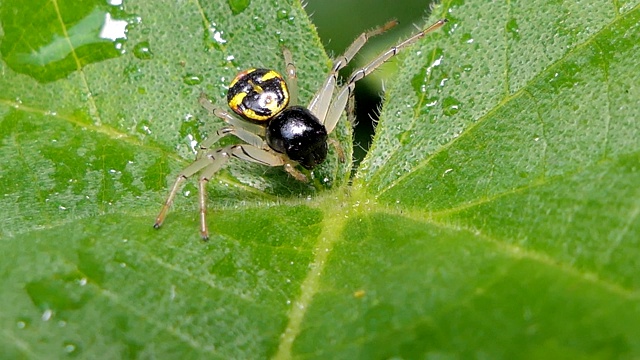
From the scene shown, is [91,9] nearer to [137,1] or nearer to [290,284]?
[137,1]

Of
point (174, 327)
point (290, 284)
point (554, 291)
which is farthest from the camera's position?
point (290, 284)

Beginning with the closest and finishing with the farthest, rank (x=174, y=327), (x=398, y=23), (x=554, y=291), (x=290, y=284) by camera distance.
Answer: (x=554, y=291), (x=174, y=327), (x=290, y=284), (x=398, y=23)

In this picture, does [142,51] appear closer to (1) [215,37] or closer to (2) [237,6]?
(1) [215,37]

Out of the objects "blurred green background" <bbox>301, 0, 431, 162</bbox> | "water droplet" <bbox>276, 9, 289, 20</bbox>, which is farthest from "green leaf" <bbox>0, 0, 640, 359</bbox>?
"blurred green background" <bbox>301, 0, 431, 162</bbox>

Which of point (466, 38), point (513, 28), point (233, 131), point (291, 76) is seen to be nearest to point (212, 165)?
point (233, 131)

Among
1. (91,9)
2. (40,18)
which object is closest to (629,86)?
(91,9)

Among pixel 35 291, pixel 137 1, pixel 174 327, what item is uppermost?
pixel 137 1

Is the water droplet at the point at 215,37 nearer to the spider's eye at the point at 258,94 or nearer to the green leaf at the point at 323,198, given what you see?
the green leaf at the point at 323,198

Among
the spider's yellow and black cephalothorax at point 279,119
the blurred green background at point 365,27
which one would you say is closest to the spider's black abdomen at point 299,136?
the spider's yellow and black cephalothorax at point 279,119

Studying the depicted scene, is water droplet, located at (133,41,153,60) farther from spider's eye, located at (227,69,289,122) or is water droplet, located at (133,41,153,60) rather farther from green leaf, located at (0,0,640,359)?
spider's eye, located at (227,69,289,122)
